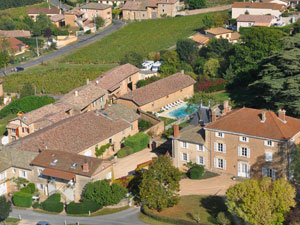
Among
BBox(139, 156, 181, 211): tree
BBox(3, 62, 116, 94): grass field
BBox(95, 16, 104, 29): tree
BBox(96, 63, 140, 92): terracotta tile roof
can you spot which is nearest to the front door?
BBox(139, 156, 181, 211): tree

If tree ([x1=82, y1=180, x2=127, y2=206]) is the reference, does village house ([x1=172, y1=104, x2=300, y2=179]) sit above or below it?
above

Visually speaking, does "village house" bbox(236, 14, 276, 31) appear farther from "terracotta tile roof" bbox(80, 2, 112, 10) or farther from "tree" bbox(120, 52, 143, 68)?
"terracotta tile roof" bbox(80, 2, 112, 10)

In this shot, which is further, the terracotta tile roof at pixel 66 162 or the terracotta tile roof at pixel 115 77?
the terracotta tile roof at pixel 115 77

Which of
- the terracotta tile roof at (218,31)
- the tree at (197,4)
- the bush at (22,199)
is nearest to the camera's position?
the bush at (22,199)

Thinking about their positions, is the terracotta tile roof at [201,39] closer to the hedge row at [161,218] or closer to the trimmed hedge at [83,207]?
the hedge row at [161,218]

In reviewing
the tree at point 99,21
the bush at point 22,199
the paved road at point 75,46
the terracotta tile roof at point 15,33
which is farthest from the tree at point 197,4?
the bush at point 22,199

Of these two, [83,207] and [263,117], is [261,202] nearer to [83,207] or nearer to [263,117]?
[263,117]

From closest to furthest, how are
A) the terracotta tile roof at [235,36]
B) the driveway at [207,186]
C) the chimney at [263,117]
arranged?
the driveway at [207,186]
the chimney at [263,117]
the terracotta tile roof at [235,36]

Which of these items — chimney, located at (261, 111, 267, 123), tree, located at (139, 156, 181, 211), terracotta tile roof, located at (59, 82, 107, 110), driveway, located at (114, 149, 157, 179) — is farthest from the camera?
terracotta tile roof, located at (59, 82, 107, 110)
